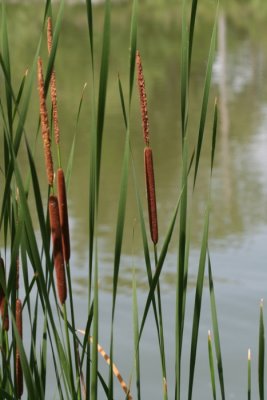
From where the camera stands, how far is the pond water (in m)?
3.24

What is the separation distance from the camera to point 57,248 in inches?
39.7

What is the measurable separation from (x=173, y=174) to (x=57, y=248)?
4.76m

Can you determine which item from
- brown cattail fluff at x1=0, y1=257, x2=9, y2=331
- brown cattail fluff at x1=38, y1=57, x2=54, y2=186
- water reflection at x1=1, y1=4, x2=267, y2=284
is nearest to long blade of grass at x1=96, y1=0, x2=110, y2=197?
brown cattail fluff at x1=38, y1=57, x2=54, y2=186

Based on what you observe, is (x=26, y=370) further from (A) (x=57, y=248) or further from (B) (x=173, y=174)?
(B) (x=173, y=174)

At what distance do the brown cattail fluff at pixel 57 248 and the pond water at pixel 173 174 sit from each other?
189 millimetres

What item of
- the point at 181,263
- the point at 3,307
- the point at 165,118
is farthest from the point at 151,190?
the point at 165,118

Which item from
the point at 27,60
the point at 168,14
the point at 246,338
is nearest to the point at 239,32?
the point at 168,14

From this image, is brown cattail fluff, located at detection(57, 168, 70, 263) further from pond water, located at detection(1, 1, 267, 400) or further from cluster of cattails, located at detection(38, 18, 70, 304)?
pond water, located at detection(1, 1, 267, 400)

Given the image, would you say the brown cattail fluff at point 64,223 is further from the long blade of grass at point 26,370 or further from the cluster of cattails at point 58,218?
the long blade of grass at point 26,370

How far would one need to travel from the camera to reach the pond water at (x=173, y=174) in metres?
3.24

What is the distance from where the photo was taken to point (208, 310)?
3445 mm

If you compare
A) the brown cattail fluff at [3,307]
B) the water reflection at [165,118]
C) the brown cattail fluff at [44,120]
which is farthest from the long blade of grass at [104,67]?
the water reflection at [165,118]

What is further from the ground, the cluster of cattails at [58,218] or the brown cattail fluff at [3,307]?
the cluster of cattails at [58,218]

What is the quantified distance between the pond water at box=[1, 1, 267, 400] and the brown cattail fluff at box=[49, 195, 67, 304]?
189 mm
